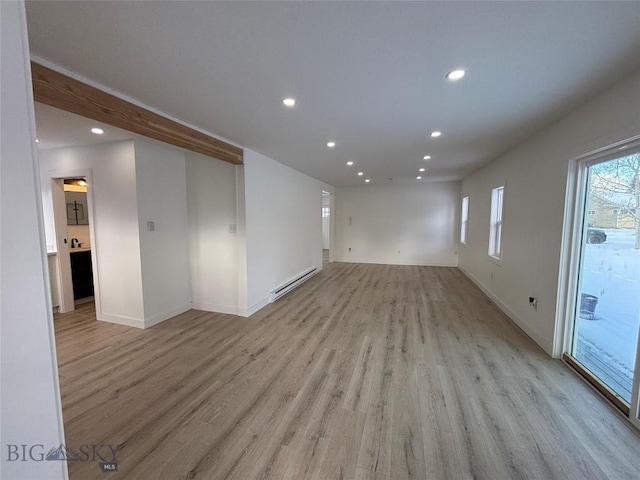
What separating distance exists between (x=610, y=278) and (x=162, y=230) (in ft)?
16.4

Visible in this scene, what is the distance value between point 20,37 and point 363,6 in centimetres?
129

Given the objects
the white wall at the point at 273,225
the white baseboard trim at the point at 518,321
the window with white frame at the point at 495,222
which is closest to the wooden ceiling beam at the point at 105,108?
the white wall at the point at 273,225

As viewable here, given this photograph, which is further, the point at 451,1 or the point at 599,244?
the point at 599,244

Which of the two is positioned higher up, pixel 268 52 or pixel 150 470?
pixel 268 52

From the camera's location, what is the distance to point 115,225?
3.45m

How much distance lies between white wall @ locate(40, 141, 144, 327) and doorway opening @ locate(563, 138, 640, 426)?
194 inches

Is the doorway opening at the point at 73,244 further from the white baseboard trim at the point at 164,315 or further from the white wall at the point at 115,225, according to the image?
the white baseboard trim at the point at 164,315

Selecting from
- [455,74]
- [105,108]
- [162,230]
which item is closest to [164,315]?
[162,230]

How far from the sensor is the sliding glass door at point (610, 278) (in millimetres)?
2008

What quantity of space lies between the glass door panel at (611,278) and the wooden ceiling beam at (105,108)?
3.96 metres

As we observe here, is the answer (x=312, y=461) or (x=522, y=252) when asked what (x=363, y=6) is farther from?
(x=522, y=252)

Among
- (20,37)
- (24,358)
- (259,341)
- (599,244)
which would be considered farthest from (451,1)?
(259,341)

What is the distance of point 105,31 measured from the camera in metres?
1.39

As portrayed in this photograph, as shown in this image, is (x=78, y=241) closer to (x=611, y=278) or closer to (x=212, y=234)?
(x=212, y=234)
